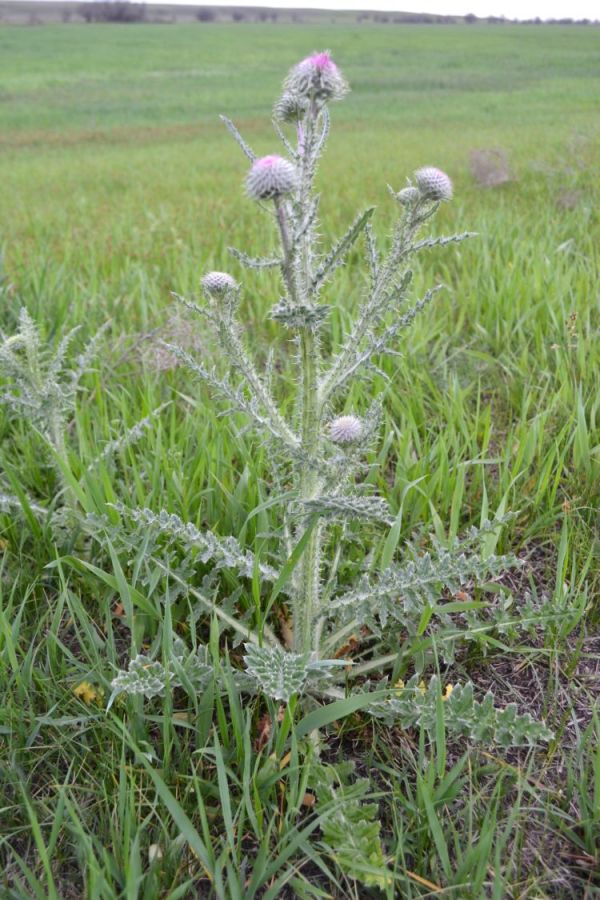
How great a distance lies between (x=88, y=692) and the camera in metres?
1.52

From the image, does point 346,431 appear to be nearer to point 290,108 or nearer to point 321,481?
point 321,481

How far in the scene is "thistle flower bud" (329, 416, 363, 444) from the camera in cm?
141

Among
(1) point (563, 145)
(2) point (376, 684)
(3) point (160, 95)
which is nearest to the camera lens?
(2) point (376, 684)

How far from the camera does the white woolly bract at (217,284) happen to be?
133 cm

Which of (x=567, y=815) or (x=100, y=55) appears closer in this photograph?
(x=567, y=815)

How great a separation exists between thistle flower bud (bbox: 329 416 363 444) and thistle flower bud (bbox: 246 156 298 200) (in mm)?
491

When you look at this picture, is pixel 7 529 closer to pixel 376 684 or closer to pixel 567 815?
pixel 376 684

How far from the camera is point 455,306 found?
3.38 m

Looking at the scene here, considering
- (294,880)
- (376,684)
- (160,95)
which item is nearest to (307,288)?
(376,684)

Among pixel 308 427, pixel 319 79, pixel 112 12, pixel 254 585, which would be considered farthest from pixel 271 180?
pixel 112 12

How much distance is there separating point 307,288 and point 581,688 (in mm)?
1093

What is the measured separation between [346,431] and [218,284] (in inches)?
15.4

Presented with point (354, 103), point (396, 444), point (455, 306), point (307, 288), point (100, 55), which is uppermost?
point (100, 55)

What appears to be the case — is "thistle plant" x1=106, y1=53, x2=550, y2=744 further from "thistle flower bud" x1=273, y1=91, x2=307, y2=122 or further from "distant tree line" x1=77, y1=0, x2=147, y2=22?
"distant tree line" x1=77, y1=0, x2=147, y2=22
